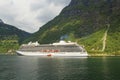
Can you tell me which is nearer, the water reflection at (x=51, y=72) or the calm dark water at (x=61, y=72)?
the calm dark water at (x=61, y=72)

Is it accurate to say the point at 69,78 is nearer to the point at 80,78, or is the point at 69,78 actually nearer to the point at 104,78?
the point at 80,78

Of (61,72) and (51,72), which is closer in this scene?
(61,72)

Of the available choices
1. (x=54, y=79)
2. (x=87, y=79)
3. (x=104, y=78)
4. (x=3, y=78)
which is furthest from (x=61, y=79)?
(x=3, y=78)

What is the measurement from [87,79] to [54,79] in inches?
423

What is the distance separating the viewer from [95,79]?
87.6m

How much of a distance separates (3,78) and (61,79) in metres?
20.1

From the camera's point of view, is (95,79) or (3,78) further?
(3,78)

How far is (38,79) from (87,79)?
632 inches

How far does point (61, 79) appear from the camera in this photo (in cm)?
8962

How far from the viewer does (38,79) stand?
90.2 metres

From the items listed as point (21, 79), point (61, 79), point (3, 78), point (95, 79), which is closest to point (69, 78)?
point (61, 79)

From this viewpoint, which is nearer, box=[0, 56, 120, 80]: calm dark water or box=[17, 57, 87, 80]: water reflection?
box=[0, 56, 120, 80]: calm dark water

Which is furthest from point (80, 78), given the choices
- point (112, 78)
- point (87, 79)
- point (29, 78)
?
point (29, 78)

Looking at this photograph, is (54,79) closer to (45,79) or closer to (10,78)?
(45,79)
